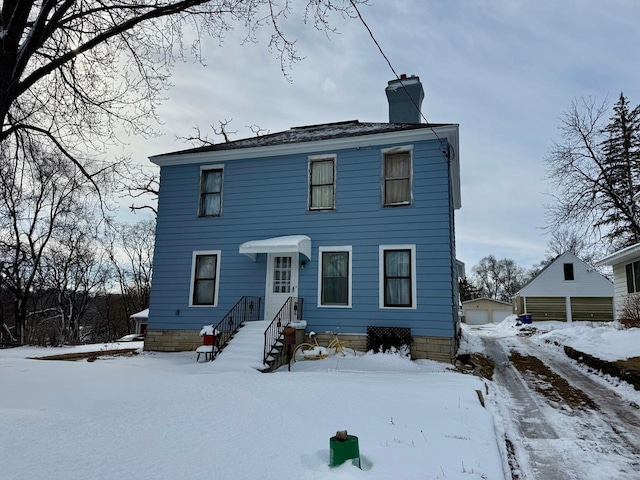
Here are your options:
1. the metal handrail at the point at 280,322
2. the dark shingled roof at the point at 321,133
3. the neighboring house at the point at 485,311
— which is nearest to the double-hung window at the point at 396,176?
the dark shingled roof at the point at 321,133

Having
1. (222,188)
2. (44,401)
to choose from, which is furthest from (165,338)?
(44,401)

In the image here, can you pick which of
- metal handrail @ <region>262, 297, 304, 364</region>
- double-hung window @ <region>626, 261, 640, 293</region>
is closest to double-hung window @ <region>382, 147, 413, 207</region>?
metal handrail @ <region>262, 297, 304, 364</region>

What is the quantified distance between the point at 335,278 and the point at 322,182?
9.01 ft

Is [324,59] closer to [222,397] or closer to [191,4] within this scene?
[191,4]

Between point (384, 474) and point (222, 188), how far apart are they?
10157 millimetres

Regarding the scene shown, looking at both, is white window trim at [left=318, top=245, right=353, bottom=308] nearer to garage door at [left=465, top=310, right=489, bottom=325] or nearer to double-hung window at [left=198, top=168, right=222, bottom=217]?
double-hung window at [left=198, top=168, right=222, bottom=217]

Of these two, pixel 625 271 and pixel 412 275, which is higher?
pixel 625 271

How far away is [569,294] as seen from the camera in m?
27.3

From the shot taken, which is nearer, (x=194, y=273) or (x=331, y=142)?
(x=331, y=142)

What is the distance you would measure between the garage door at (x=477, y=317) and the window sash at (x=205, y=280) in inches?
1337

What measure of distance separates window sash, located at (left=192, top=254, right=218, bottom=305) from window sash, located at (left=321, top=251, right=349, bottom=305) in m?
3.32

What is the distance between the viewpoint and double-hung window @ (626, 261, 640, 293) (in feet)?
52.8

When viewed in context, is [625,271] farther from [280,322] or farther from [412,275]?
[280,322]

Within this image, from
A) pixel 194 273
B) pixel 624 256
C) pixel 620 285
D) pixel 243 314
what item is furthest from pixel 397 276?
pixel 620 285
